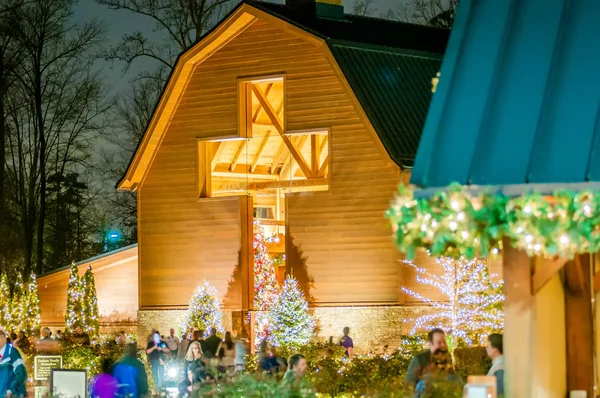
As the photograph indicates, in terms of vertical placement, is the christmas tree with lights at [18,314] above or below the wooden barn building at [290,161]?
below

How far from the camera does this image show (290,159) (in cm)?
3978

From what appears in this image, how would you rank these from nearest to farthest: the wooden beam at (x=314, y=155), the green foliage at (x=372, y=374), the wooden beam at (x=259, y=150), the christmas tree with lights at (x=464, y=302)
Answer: the green foliage at (x=372, y=374)
the christmas tree with lights at (x=464, y=302)
the wooden beam at (x=314, y=155)
the wooden beam at (x=259, y=150)

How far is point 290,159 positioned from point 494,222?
95.4 feet

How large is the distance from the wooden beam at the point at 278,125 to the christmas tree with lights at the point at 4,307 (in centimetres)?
1114

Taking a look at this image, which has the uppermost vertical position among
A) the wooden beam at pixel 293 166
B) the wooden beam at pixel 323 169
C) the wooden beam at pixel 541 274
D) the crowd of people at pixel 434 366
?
the wooden beam at pixel 293 166

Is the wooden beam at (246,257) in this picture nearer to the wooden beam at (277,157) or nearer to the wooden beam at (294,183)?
the wooden beam at (294,183)

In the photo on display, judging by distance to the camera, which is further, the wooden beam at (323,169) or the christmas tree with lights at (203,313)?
the wooden beam at (323,169)

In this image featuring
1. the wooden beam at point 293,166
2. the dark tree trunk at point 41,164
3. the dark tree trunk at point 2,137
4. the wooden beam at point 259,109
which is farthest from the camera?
the dark tree trunk at point 41,164

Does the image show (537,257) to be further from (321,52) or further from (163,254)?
(163,254)

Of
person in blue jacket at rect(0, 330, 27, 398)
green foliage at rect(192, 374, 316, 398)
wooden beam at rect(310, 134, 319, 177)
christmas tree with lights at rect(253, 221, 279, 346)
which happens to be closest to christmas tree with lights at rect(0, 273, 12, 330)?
christmas tree with lights at rect(253, 221, 279, 346)

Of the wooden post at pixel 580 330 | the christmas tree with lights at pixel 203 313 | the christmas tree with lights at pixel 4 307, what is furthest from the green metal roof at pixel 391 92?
the wooden post at pixel 580 330

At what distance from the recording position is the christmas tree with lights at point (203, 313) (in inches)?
1388

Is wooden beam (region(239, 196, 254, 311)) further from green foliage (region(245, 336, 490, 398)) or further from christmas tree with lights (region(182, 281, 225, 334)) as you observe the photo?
green foliage (region(245, 336, 490, 398))

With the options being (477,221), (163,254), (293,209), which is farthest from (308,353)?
(477,221)
